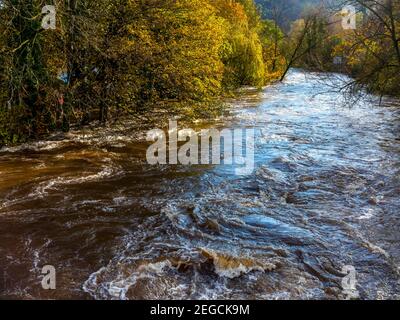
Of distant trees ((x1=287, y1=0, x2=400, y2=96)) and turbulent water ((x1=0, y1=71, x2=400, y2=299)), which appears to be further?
distant trees ((x1=287, y1=0, x2=400, y2=96))

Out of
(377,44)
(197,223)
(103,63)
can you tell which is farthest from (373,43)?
(197,223)

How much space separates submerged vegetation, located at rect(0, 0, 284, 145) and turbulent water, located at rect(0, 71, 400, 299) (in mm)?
1413

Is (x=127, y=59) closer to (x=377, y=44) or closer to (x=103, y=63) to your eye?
(x=103, y=63)

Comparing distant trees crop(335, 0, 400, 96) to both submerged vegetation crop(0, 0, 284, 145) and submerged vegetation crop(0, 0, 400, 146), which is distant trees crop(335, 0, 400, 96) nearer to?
submerged vegetation crop(0, 0, 400, 146)

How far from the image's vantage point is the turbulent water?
16.5 feet

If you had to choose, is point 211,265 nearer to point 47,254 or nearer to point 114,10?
point 47,254

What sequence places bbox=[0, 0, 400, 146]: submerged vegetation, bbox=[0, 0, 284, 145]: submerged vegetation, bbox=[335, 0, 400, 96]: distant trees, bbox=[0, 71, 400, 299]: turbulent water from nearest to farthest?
bbox=[0, 71, 400, 299]: turbulent water → bbox=[335, 0, 400, 96]: distant trees → bbox=[0, 0, 400, 146]: submerged vegetation → bbox=[0, 0, 284, 145]: submerged vegetation

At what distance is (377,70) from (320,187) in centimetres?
398

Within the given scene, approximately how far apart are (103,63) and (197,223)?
7940mm

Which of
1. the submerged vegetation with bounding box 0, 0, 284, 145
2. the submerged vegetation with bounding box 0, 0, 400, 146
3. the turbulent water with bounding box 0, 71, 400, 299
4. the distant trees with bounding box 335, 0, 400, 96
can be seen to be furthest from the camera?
the submerged vegetation with bounding box 0, 0, 284, 145

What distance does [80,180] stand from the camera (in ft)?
28.6

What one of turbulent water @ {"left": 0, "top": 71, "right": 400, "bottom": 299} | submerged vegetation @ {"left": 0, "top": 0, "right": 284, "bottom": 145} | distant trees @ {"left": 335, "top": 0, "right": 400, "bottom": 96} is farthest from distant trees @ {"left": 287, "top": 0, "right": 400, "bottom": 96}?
submerged vegetation @ {"left": 0, "top": 0, "right": 284, "bottom": 145}

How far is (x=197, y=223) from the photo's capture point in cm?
669
